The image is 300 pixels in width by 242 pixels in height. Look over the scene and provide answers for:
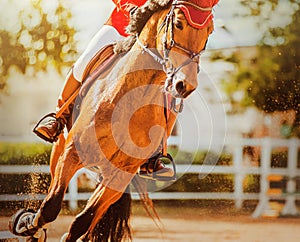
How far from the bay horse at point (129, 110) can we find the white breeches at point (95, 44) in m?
0.07

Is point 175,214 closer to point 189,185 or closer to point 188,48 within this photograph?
point 189,185

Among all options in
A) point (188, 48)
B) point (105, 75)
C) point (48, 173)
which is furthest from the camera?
point (48, 173)

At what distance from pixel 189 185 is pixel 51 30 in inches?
38.3

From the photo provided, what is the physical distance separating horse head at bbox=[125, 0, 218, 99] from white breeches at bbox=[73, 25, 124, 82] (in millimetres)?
265

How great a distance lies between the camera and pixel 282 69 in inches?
104

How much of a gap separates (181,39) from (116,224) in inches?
37.1

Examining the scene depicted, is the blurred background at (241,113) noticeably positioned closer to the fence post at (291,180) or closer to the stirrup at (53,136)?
the fence post at (291,180)

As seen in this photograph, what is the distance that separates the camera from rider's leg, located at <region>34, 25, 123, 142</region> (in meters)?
2.63

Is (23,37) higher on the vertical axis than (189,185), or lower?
higher

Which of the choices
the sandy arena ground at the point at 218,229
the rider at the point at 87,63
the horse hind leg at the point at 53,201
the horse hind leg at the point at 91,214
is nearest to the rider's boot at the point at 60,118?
the rider at the point at 87,63

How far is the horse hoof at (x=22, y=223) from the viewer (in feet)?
9.18

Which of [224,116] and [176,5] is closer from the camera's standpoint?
[176,5]

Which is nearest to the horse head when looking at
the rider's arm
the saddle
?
the rider's arm

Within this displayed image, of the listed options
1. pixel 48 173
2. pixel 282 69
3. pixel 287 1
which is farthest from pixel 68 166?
pixel 287 1
